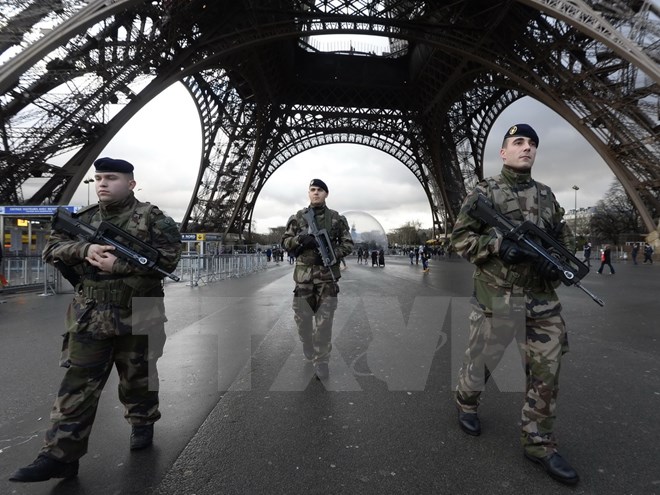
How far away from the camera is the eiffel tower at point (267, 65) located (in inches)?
517

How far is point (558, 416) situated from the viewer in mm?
2869

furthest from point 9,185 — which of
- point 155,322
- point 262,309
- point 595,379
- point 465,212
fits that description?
point 595,379

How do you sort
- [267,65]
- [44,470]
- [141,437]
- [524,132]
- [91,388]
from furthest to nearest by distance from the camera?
[267,65], [524,132], [141,437], [91,388], [44,470]

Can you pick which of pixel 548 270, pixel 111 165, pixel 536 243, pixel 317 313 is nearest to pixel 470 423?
pixel 548 270

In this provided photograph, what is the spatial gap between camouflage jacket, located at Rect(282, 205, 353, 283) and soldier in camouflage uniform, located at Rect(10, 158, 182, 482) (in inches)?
58.8

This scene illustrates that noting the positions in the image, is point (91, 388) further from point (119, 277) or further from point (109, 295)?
point (119, 277)

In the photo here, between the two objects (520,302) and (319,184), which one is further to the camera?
(319,184)

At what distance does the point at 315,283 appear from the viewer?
151 inches

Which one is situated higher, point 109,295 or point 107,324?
point 109,295

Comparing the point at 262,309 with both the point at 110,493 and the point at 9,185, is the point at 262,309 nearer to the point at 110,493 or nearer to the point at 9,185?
the point at 110,493

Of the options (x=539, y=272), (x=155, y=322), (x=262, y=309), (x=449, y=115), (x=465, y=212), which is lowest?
(x=262, y=309)

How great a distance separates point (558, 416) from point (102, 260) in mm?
3417

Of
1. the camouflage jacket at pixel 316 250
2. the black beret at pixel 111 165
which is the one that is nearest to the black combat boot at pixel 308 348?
the camouflage jacket at pixel 316 250

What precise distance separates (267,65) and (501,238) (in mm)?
27093
